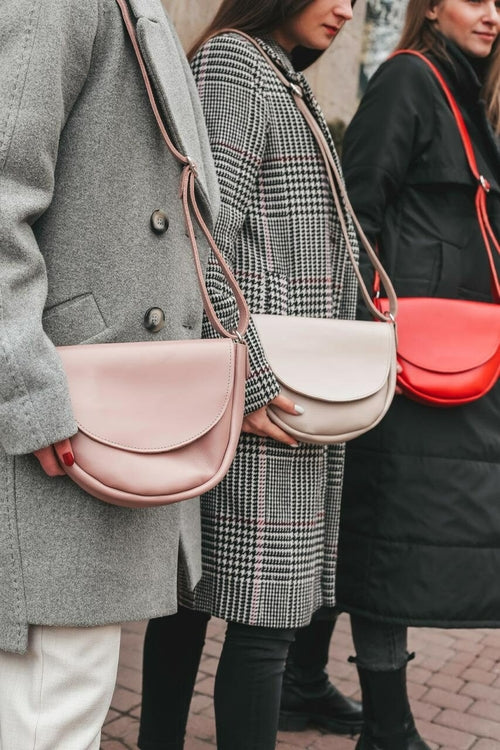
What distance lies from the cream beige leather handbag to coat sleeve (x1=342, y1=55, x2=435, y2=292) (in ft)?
1.05

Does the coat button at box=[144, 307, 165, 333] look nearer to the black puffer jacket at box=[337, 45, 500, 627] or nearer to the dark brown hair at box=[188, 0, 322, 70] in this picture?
the dark brown hair at box=[188, 0, 322, 70]

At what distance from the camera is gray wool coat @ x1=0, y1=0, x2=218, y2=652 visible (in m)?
1.50

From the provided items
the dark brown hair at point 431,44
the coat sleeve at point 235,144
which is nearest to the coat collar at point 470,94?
the dark brown hair at point 431,44

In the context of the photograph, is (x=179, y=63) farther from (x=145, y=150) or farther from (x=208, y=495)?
(x=208, y=495)

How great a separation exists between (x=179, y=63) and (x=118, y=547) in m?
0.88

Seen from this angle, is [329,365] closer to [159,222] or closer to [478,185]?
[159,222]

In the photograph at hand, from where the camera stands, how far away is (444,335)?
251 centimetres

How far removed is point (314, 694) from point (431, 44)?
1.92m

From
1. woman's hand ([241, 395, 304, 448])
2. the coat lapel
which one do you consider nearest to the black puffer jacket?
woman's hand ([241, 395, 304, 448])

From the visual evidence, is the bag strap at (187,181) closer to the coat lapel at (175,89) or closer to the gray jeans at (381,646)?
the coat lapel at (175,89)

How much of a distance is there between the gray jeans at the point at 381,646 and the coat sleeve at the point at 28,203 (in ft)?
4.67

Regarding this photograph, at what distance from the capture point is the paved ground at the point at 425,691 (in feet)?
9.68

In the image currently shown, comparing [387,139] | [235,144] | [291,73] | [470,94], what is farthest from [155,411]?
[470,94]

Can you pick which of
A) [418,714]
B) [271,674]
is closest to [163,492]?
[271,674]
